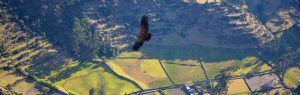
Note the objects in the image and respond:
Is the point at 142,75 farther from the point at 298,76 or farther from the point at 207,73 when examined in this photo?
the point at 298,76

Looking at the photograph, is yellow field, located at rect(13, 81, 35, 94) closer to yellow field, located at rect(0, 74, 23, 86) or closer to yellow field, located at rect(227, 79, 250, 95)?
yellow field, located at rect(0, 74, 23, 86)

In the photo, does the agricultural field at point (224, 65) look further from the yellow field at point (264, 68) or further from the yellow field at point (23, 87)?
the yellow field at point (23, 87)

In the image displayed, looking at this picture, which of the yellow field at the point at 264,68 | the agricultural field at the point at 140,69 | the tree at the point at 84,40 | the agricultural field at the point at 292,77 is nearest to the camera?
the agricultural field at the point at 140,69

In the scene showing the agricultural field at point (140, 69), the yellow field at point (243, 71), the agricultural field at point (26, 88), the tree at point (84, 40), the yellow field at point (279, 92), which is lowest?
the yellow field at point (279, 92)

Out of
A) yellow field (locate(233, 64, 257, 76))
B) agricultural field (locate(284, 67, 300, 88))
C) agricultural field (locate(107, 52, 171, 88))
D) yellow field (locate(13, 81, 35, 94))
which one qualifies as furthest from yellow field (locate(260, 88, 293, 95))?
Result: yellow field (locate(13, 81, 35, 94))

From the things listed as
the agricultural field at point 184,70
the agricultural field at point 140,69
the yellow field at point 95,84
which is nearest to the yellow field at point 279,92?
the agricultural field at point 184,70

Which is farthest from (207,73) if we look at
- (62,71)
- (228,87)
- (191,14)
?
(62,71)

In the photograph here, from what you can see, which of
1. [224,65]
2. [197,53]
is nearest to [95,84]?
[197,53]
